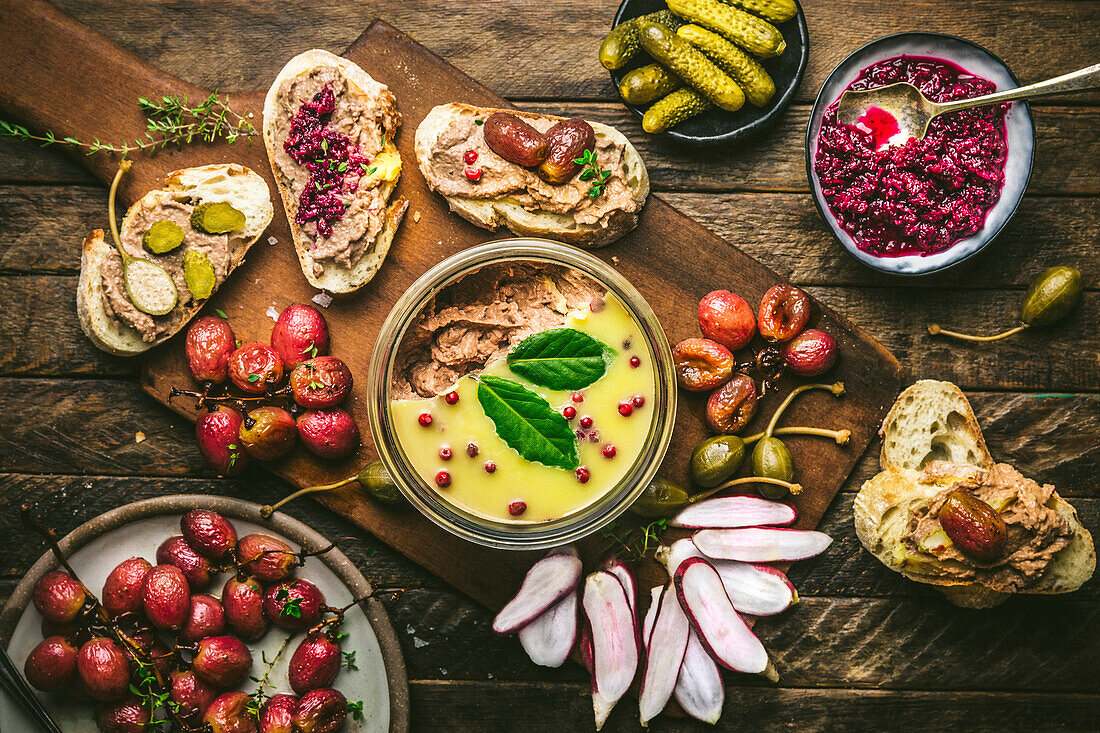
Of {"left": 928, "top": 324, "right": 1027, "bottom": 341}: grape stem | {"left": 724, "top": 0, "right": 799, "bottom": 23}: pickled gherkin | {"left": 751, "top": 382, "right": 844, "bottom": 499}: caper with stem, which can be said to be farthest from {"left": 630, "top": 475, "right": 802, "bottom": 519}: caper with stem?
{"left": 724, "top": 0, "right": 799, "bottom": 23}: pickled gherkin

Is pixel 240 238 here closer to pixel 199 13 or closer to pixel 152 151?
pixel 152 151

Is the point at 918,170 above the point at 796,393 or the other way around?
above

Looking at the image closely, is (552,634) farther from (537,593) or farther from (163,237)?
(163,237)

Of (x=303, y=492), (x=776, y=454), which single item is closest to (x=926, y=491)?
(x=776, y=454)

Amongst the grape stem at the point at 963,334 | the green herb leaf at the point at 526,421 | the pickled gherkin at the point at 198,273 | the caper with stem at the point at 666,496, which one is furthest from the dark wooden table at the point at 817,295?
the green herb leaf at the point at 526,421

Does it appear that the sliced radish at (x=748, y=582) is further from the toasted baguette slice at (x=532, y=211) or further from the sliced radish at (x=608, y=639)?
the toasted baguette slice at (x=532, y=211)

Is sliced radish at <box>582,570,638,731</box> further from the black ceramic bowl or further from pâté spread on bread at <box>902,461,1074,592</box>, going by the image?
the black ceramic bowl

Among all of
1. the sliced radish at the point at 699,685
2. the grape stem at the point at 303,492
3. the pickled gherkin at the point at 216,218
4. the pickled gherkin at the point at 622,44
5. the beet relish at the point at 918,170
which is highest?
the pickled gherkin at the point at 622,44
